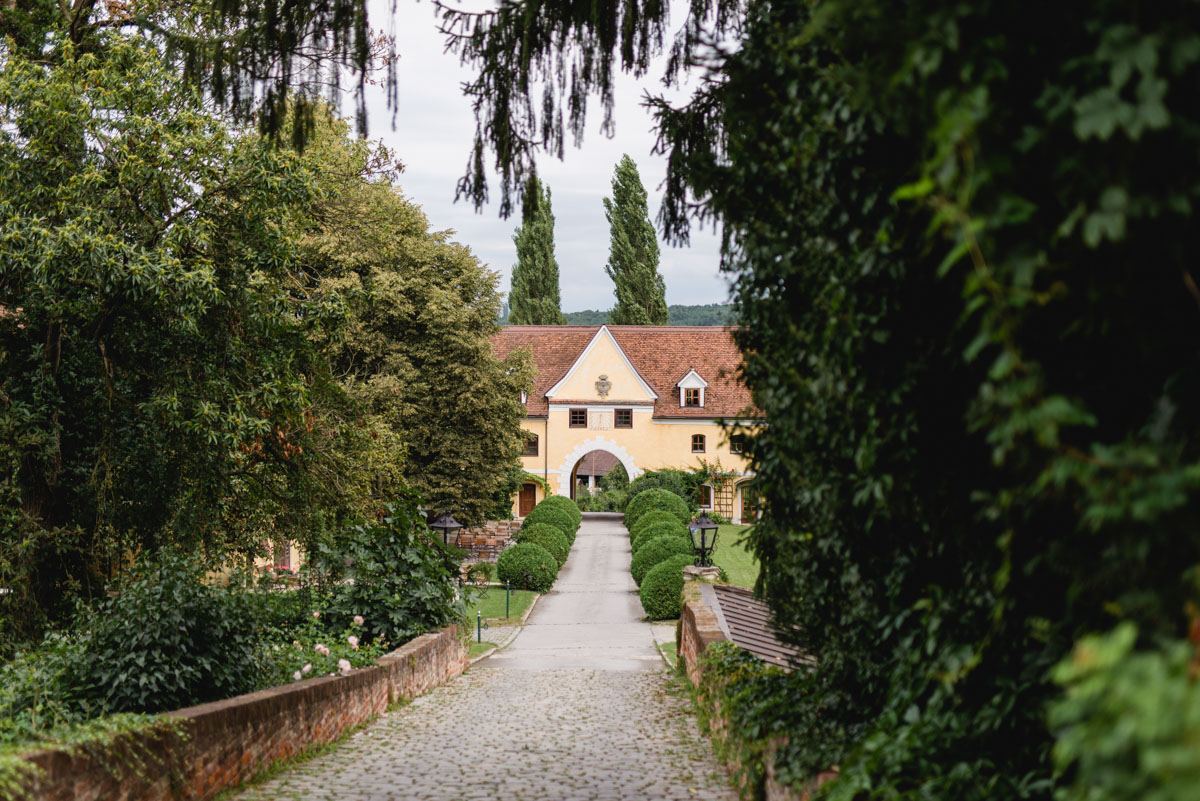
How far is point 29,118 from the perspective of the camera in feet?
33.0

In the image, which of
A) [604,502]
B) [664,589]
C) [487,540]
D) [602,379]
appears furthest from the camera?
[604,502]

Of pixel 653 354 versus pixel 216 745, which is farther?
pixel 653 354

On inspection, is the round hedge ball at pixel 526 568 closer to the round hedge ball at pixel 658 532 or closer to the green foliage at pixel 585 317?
the round hedge ball at pixel 658 532

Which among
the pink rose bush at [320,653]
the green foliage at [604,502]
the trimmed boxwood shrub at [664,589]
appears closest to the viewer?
the pink rose bush at [320,653]

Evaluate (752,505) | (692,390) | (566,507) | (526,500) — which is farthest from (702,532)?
(526,500)

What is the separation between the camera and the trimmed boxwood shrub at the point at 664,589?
2162 centimetres

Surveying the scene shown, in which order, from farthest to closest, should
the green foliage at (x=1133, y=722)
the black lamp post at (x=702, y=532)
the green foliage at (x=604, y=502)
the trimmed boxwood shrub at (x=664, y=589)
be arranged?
1. the green foliage at (x=604, y=502)
2. the trimmed boxwood shrub at (x=664, y=589)
3. the black lamp post at (x=702, y=532)
4. the green foliage at (x=1133, y=722)

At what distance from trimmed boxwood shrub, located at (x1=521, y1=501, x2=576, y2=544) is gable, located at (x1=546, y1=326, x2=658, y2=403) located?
40.3 feet

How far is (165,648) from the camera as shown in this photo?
648 centimetres

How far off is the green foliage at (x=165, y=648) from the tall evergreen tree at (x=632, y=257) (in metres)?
47.9

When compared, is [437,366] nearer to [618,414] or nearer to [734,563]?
[734,563]

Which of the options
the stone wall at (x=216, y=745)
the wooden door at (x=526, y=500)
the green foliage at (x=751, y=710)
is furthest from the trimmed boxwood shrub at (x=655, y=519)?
the green foliage at (x=751, y=710)

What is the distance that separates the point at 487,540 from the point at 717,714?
29586 mm

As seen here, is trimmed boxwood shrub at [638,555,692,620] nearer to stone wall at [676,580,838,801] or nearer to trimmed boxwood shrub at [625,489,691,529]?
stone wall at [676,580,838,801]
